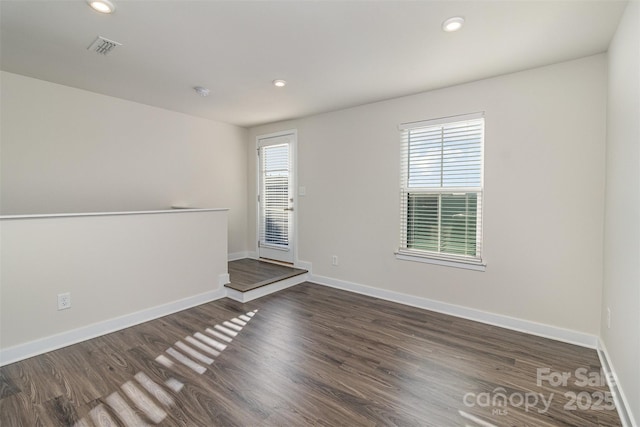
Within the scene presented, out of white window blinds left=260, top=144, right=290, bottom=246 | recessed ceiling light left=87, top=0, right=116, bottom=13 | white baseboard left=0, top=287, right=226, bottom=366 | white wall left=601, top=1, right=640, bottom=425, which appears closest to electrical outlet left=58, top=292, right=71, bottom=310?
white baseboard left=0, top=287, right=226, bottom=366

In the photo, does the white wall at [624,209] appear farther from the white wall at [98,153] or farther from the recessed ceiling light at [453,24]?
the white wall at [98,153]

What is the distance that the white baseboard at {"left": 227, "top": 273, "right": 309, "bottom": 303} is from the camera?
12.1 ft

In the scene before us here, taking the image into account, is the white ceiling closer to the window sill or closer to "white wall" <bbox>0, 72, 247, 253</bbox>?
"white wall" <bbox>0, 72, 247, 253</bbox>

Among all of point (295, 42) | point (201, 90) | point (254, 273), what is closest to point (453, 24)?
point (295, 42)

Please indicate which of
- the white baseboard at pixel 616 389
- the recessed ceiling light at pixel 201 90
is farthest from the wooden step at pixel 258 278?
the white baseboard at pixel 616 389

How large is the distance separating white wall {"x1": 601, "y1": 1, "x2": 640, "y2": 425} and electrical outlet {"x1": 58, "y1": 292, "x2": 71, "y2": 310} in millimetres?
3987

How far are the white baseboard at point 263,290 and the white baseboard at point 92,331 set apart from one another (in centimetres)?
30

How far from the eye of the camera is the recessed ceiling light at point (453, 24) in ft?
6.73

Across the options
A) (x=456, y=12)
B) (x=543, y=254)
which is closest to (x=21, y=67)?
(x=456, y=12)

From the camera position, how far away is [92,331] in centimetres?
273

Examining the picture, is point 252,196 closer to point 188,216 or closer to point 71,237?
point 188,216

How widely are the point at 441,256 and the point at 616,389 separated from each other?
5.49ft

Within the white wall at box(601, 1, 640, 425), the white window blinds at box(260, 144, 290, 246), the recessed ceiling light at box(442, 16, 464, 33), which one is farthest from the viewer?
the white window blinds at box(260, 144, 290, 246)

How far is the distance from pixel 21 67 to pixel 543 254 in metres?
5.32
